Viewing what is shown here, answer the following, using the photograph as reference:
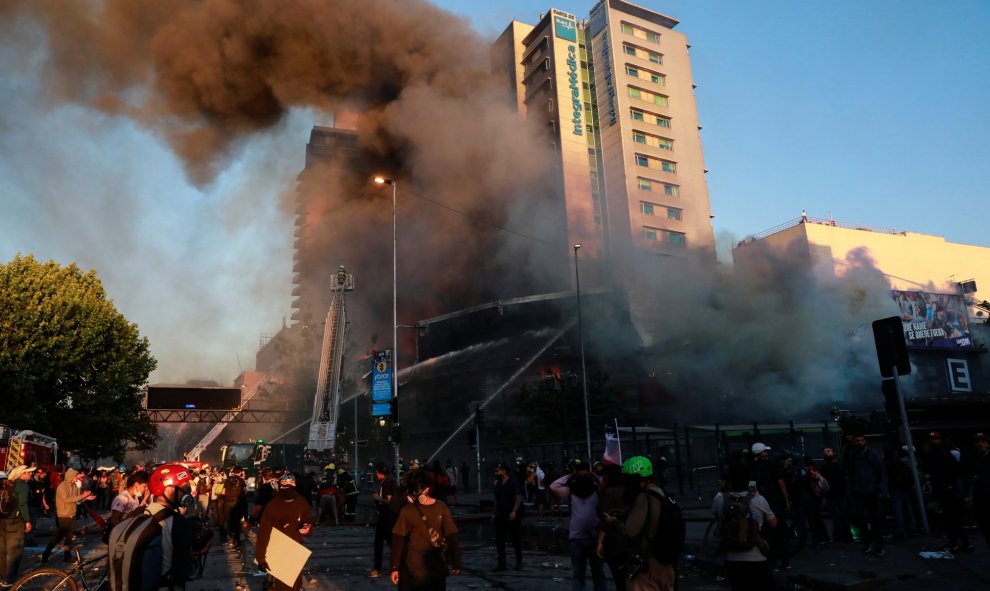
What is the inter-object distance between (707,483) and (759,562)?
69.5ft

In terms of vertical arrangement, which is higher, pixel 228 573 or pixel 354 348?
pixel 354 348

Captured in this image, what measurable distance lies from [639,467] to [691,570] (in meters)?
4.86

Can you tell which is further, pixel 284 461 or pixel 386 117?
pixel 386 117

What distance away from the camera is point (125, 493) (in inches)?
307

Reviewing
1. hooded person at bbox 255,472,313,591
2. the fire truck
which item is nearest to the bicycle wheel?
hooded person at bbox 255,472,313,591

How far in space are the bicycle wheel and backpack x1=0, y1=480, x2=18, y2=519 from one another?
239 cm

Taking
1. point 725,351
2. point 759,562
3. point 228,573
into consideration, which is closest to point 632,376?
point 725,351

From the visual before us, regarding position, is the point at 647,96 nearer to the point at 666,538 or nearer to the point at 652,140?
the point at 652,140

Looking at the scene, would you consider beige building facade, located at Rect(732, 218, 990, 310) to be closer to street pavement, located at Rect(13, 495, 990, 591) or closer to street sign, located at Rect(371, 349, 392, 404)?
street sign, located at Rect(371, 349, 392, 404)

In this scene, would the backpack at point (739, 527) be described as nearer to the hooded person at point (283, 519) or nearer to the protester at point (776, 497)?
the hooded person at point (283, 519)

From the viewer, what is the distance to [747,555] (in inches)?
193

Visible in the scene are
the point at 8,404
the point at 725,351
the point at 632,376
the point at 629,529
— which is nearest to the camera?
the point at 629,529

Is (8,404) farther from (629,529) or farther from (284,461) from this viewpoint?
(629,529)

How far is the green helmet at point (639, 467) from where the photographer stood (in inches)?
200
